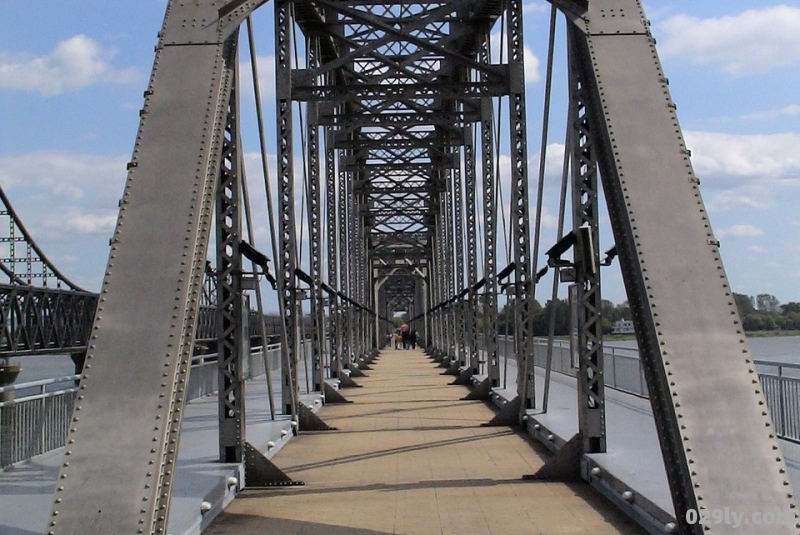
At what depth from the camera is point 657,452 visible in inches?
396

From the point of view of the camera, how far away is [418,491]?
9773 millimetres

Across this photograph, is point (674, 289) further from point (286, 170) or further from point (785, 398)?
point (286, 170)

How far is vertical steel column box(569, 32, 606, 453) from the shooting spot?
1067 cm

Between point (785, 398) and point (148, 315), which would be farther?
point (785, 398)

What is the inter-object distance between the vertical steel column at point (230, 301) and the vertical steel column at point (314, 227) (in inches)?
383

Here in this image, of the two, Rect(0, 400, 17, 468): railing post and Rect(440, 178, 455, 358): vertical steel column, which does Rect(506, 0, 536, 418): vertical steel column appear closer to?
Rect(0, 400, 17, 468): railing post

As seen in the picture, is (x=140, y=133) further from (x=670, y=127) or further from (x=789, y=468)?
(x=789, y=468)

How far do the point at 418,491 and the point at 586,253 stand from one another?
3113mm

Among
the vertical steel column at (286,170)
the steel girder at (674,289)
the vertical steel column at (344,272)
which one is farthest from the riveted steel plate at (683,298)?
the vertical steel column at (344,272)

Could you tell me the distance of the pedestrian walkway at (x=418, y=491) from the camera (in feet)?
26.7

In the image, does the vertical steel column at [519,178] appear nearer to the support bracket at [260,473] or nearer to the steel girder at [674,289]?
the support bracket at [260,473]

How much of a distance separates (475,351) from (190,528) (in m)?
19.3

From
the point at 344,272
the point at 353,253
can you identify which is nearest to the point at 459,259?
the point at 344,272

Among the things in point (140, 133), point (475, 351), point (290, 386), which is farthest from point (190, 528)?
point (475, 351)
